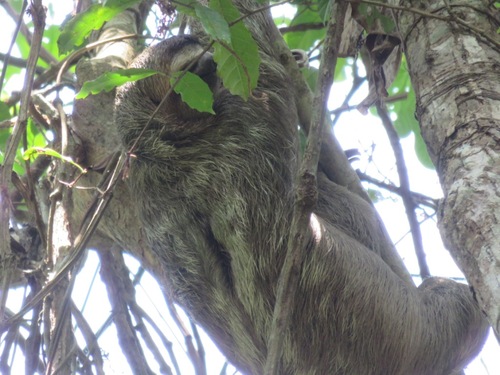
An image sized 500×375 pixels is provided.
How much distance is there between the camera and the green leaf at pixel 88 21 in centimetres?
493

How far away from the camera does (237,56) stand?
4398 millimetres

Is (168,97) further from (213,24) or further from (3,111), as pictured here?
(213,24)

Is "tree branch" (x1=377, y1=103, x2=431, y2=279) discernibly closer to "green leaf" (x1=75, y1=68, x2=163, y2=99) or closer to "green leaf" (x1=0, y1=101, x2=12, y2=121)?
"green leaf" (x1=75, y1=68, x2=163, y2=99)

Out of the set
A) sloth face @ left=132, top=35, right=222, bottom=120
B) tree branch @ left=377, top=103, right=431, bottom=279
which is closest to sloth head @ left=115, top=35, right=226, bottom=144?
sloth face @ left=132, top=35, right=222, bottom=120

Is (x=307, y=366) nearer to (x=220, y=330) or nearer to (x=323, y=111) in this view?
(x=220, y=330)

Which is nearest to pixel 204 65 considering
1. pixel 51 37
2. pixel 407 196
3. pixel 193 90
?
pixel 193 90

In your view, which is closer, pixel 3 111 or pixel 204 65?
pixel 204 65

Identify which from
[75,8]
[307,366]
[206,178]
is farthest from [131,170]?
[75,8]

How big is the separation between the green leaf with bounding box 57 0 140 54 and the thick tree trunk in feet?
6.65

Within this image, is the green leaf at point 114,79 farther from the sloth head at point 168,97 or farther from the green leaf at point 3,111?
the green leaf at point 3,111

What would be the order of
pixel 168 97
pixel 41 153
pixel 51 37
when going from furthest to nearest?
pixel 51 37 → pixel 168 97 → pixel 41 153

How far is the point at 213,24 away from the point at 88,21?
2.00m

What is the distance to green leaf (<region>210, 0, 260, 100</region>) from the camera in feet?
14.0

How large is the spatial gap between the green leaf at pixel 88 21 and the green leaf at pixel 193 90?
29.2 inches
